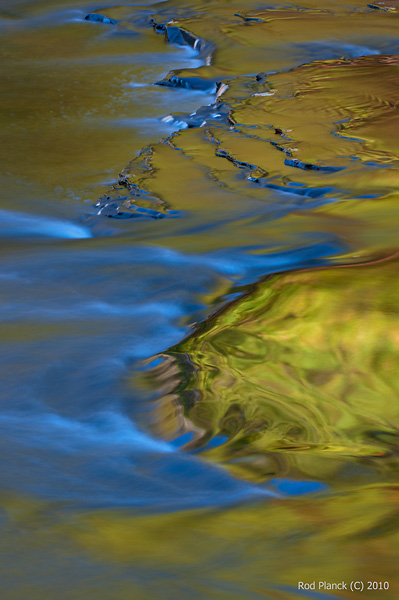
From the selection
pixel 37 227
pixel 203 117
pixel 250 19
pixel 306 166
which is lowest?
pixel 37 227

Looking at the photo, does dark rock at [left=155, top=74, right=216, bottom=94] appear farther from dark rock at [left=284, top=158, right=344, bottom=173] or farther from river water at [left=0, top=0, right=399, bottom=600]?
dark rock at [left=284, top=158, right=344, bottom=173]

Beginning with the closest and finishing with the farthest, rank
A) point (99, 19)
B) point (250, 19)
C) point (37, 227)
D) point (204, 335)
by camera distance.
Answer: point (204, 335)
point (37, 227)
point (250, 19)
point (99, 19)

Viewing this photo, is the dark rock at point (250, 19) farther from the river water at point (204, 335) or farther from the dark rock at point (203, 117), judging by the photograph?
Result: the dark rock at point (203, 117)

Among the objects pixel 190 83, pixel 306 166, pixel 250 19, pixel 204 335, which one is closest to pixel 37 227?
pixel 306 166

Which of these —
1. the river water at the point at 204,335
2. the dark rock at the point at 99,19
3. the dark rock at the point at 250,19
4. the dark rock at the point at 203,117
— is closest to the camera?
the river water at the point at 204,335

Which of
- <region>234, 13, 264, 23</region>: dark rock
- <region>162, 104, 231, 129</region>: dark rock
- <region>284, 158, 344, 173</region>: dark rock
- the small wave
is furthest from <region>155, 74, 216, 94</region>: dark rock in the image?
the small wave

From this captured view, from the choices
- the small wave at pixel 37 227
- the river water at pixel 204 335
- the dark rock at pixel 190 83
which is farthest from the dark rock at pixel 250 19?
the small wave at pixel 37 227

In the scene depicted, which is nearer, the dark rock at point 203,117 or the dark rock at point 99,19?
the dark rock at point 203,117

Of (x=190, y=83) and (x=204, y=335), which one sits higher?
(x=190, y=83)

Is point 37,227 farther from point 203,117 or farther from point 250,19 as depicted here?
point 250,19
